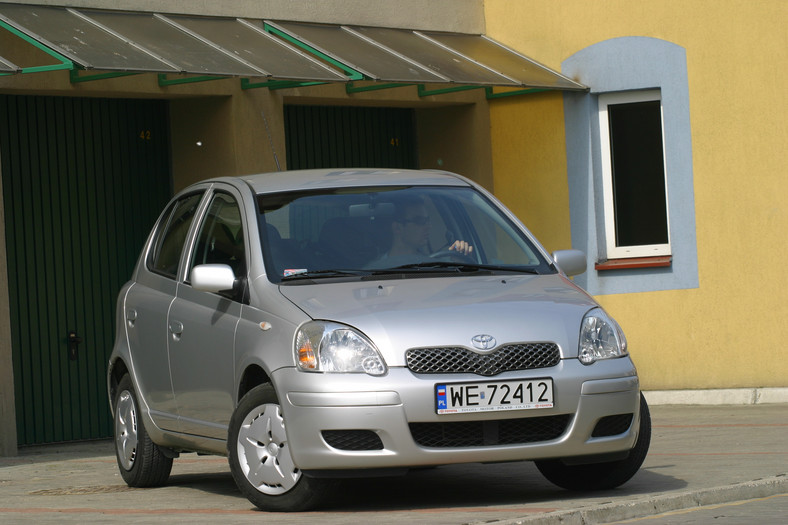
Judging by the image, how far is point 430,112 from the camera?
1789cm

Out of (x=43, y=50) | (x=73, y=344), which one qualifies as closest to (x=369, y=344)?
(x=43, y=50)

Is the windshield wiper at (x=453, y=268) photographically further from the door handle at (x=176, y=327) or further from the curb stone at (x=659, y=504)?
the curb stone at (x=659, y=504)

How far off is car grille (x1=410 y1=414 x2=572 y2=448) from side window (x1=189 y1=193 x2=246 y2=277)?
159cm

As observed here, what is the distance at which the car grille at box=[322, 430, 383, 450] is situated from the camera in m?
7.11

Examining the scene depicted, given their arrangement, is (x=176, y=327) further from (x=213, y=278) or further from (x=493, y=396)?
(x=493, y=396)

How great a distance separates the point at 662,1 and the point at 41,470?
830 centimetres

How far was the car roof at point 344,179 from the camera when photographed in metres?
8.58

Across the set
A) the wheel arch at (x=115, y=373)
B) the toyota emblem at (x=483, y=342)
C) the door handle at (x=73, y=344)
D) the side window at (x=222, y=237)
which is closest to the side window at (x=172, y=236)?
the side window at (x=222, y=237)

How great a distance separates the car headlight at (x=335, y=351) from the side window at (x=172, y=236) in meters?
1.97

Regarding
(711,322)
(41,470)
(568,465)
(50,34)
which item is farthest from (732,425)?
(50,34)

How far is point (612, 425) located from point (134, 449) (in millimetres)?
3303

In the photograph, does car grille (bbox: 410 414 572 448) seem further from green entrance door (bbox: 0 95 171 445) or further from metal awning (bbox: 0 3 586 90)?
green entrance door (bbox: 0 95 171 445)

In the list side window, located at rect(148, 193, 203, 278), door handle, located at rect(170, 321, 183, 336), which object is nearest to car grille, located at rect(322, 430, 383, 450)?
door handle, located at rect(170, 321, 183, 336)

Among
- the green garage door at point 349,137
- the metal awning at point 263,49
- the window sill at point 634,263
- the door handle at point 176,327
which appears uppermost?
the metal awning at point 263,49
